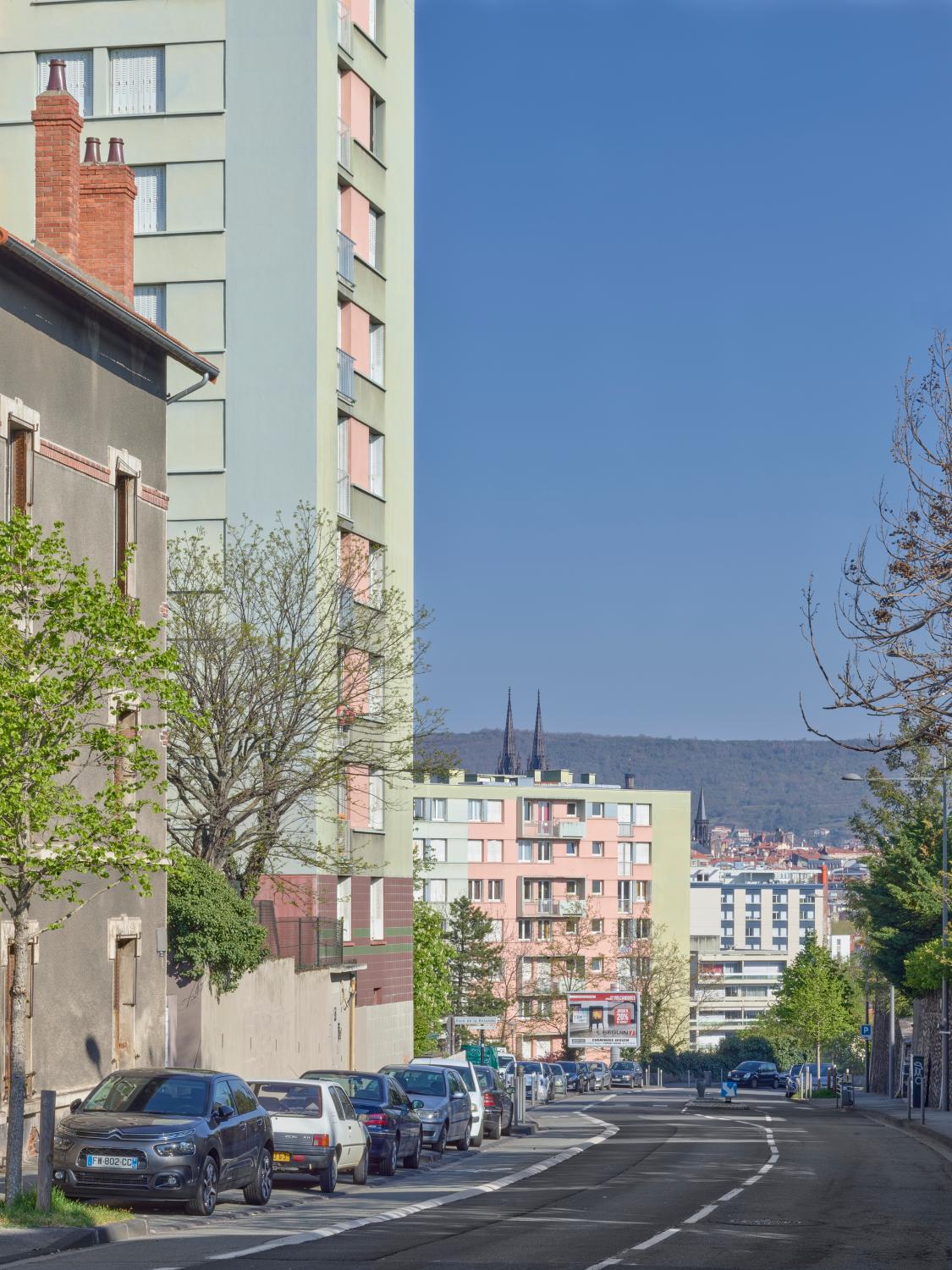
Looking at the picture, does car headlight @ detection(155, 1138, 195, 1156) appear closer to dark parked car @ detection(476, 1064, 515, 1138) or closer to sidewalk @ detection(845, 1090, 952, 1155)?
dark parked car @ detection(476, 1064, 515, 1138)

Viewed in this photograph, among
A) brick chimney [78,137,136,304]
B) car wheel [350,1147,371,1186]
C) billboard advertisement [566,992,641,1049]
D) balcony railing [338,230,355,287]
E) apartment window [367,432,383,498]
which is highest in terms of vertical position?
balcony railing [338,230,355,287]

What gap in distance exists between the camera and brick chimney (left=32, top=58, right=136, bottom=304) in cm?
2992

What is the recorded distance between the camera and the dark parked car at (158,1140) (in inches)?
788

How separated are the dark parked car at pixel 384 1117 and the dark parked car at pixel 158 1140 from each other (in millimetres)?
6707

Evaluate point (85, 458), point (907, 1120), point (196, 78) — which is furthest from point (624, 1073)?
point (85, 458)

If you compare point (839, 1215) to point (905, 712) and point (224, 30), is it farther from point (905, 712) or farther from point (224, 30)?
point (224, 30)

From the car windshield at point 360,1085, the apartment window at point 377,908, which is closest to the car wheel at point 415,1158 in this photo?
the car windshield at point 360,1085

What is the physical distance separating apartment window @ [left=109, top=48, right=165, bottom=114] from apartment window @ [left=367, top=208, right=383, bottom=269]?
20.9 feet

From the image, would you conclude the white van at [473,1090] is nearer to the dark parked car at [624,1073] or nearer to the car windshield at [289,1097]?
the car windshield at [289,1097]

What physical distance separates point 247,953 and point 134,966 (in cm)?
528

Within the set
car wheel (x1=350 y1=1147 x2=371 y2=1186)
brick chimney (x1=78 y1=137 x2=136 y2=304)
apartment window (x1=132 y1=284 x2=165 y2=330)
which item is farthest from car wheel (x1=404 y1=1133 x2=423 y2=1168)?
apartment window (x1=132 y1=284 x2=165 y2=330)

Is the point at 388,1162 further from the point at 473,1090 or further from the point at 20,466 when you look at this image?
the point at 20,466

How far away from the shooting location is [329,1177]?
1008 inches

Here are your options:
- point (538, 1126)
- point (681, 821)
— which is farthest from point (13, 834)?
point (681, 821)
